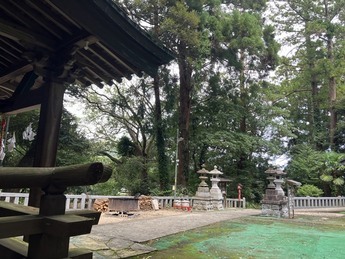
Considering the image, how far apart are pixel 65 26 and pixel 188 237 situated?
4233mm

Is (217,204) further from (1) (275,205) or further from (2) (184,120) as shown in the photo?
(2) (184,120)

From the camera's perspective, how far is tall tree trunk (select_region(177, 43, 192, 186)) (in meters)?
14.8

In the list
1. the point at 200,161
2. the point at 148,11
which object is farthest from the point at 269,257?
the point at 200,161

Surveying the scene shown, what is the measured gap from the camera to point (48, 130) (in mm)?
3154

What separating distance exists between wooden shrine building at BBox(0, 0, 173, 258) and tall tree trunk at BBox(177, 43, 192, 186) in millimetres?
11242

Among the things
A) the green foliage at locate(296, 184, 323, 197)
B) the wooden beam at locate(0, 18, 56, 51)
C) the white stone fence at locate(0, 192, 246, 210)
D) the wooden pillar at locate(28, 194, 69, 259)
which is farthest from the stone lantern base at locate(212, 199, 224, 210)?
the wooden pillar at locate(28, 194, 69, 259)

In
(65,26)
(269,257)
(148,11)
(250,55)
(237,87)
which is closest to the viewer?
(65,26)

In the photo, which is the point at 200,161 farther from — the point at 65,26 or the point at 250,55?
the point at 65,26

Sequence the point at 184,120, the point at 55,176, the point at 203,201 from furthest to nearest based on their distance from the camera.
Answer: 1. the point at 184,120
2. the point at 203,201
3. the point at 55,176

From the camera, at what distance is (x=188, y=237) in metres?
5.45

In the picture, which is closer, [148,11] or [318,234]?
[318,234]

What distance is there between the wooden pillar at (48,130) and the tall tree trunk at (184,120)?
11642 mm

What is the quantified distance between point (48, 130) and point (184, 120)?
12178 mm

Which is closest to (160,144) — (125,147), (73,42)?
(125,147)
